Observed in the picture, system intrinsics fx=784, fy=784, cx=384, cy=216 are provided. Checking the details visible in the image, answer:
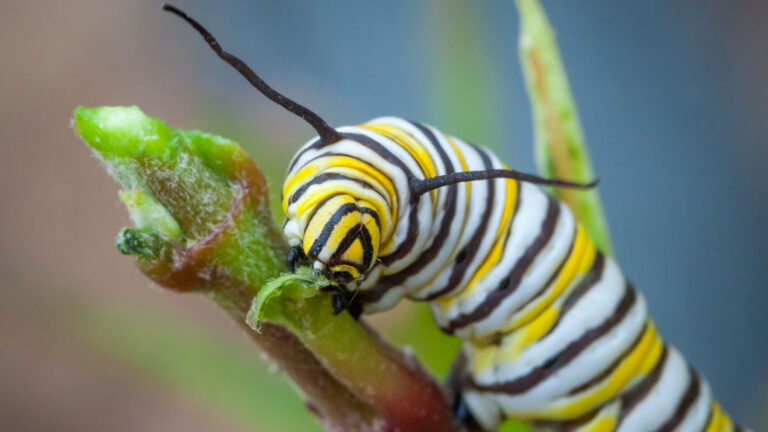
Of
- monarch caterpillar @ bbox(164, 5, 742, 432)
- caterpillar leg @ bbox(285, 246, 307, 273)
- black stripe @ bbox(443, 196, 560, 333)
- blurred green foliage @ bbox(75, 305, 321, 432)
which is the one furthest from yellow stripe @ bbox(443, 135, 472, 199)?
blurred green foliage @ bbox(75, 305, 321, 432)

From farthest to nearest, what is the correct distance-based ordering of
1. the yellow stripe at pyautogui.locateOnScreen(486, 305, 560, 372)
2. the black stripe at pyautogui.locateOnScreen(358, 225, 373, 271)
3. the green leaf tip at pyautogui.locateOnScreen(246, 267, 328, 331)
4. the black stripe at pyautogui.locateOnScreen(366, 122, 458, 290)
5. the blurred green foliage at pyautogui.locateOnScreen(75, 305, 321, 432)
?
the blurred green foliage at pyautogui.locateOnScreen(75, 305, 321, 432) → the yellow stripe at pyautogui.locateOnScreen(486, 305, 560, 372) → the black stripe at pyautogui.locateOnScreen(366, 122, 458, 290) → the black stripe at pyautogui.locateOnScreen(358, 225, 373, 271) → the green leaf tip at pyautogui.locateOnScreen(246, 267, 328, 331)

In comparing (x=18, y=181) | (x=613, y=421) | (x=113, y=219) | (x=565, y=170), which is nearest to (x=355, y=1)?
(x=113, y=219)

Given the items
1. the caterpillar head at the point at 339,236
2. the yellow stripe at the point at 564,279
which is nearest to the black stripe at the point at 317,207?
the caterpillar head at the point at 339,236

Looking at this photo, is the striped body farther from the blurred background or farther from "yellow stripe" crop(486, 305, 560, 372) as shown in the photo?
the blurred background

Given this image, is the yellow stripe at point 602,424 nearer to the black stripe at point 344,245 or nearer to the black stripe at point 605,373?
the black stripe at point 605,373

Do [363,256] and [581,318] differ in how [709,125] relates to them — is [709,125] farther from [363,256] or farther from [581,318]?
[363,256]

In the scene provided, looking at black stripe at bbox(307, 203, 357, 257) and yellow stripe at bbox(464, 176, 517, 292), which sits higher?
black stripe at bbox(307, 203, 357, 257)

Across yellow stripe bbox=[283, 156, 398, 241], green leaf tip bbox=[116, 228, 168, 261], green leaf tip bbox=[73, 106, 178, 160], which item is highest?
green leaf tip bbox=[73, 106, 178, 160]

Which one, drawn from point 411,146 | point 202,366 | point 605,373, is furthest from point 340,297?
point 202,366

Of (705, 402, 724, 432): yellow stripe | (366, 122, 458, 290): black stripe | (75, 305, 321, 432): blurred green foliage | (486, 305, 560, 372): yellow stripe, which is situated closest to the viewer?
(366, 122, 458, 290): black stripe
